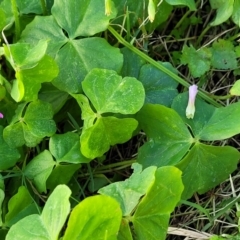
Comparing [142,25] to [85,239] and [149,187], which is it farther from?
[85,239]

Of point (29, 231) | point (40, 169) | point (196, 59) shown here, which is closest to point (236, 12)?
point (196, 59)

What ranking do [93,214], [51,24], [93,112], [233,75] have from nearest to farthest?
[93,214] → [93,112] → [51,24] → [233,75]

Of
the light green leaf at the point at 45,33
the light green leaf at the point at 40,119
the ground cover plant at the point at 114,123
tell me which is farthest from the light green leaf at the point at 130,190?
the light green leaf at the point at 45,33

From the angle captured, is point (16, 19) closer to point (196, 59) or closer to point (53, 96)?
point (53, 96)

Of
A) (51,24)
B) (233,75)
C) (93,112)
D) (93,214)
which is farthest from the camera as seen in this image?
(233,75)

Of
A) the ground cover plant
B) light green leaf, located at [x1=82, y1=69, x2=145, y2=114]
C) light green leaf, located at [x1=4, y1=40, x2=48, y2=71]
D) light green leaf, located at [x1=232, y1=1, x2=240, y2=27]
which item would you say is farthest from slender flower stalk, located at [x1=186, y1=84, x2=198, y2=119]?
light green leaf, located at [x1=4, y1=40, x2=48, y2=71]

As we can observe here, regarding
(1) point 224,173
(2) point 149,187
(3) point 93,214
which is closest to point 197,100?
(1) point 224,173

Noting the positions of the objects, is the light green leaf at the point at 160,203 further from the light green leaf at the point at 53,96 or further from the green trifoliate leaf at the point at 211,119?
the light green leaf at the point at 53,96

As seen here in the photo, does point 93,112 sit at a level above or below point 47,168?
above
